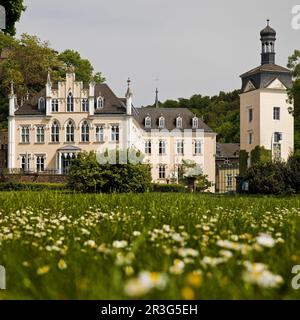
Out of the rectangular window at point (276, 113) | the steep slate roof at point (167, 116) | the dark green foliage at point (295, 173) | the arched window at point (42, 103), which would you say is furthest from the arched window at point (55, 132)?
the dark green foliage at point (295, 173)

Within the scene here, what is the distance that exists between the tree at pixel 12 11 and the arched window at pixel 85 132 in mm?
35980

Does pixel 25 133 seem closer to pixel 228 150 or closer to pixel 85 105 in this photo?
pixel 85 105

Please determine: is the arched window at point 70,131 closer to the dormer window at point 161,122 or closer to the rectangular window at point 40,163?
the rectangular window at point 40,163

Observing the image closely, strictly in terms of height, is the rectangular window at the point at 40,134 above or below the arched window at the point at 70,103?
below

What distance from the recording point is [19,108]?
202 feet

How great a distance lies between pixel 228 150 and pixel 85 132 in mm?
26639

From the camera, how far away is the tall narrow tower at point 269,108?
61.2m

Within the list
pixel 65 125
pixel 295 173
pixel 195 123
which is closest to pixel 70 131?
pixel 65 125

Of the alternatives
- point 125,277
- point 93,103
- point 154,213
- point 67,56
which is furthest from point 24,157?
point 125,277

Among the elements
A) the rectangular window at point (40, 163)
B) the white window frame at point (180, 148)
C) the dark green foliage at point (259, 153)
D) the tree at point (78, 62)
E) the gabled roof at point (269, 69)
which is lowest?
the rectangular window at point (40, 163)

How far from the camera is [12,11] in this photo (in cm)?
2320

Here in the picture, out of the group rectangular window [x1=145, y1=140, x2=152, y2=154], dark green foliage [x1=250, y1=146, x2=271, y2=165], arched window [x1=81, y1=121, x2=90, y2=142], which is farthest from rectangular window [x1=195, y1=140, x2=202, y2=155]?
arched window [x1=81, y1=121, x2=90, y2=142]
